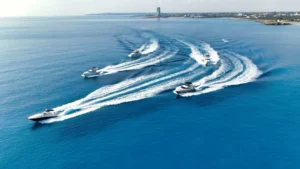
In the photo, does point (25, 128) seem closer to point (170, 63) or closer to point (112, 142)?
point (112, 142)

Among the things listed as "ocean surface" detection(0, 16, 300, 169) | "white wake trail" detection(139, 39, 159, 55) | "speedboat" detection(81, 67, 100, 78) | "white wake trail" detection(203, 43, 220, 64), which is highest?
"white wake trail" detection(139, 39, 159, 55)

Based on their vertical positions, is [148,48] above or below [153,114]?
above

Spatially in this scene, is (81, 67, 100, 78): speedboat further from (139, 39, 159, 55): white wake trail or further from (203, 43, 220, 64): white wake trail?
(203, 43, 220, 64): white wake trail

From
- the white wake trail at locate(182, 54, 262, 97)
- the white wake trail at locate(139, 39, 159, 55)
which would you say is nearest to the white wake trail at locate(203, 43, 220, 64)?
the white wake trail at locate(182, 54, 262, 97)

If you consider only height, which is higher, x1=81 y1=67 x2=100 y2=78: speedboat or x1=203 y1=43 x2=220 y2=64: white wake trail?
x1=203 y1=43 x2=220 y2=64: white wake trail

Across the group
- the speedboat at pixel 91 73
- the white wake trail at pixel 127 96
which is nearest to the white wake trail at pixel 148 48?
the speedboat at pixel 91 73

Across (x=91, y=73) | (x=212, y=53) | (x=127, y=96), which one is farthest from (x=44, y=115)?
(x=212, y=53)


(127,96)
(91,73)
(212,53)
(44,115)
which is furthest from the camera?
(212,53)

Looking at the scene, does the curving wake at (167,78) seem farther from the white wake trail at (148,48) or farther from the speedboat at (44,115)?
the white wake trail at (148,48)

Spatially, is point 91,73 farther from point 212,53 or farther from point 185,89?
point 212,53
